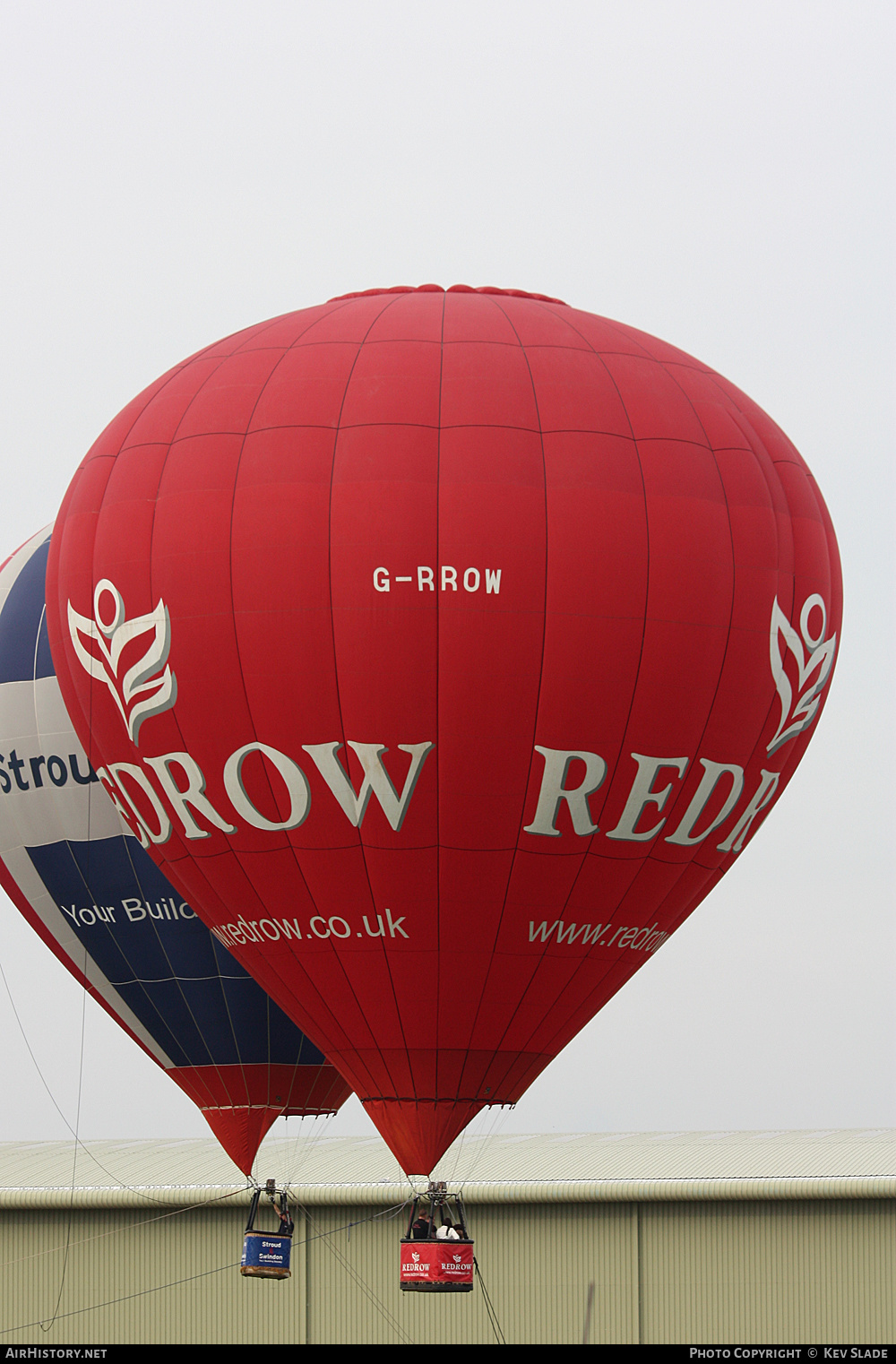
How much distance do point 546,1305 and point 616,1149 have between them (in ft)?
12.6

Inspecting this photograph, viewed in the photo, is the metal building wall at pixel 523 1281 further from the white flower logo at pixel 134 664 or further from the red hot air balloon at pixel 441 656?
the white flower logo at pixel 134 664

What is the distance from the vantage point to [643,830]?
1917 cm

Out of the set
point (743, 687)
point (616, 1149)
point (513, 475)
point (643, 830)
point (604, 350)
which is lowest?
point (616, 1149)

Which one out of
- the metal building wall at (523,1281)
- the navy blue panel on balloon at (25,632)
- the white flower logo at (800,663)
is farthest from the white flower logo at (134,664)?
the metal building wall at (523,1281)

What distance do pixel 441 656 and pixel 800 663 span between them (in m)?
3.56

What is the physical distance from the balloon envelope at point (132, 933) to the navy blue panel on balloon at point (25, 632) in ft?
0.06

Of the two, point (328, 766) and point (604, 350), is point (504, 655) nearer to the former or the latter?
point (328, 766)

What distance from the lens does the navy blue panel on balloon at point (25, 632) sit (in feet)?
77.9

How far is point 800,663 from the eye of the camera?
19.8m

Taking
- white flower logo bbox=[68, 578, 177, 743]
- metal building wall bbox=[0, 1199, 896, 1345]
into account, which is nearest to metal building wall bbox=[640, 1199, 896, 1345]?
metal building wall bbox=[0, 1199, 896, 1345]

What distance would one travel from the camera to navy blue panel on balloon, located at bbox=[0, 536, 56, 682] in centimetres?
2375

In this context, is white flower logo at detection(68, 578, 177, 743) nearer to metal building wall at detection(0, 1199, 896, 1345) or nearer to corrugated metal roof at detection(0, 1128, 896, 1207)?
corrugated metal roof at detection(0, 1128, 896, 1207)

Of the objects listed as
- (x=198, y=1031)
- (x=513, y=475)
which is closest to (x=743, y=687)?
(x=513, y=475)

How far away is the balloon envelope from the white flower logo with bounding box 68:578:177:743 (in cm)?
383
